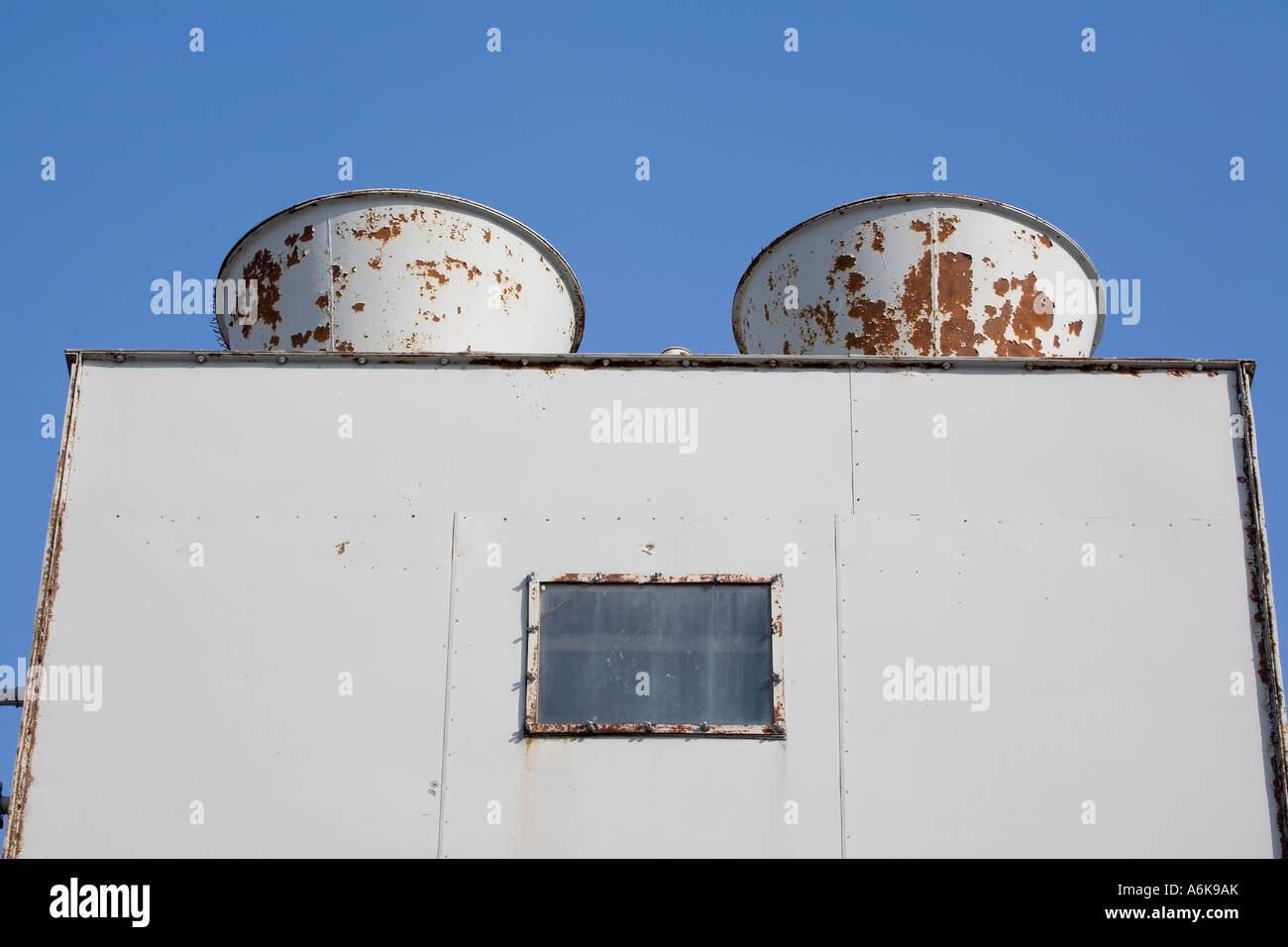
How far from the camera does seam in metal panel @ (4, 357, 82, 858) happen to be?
8336 millimetres

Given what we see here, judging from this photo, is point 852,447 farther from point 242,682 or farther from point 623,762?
point 242,682

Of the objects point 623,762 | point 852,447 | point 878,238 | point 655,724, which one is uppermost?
point 878,238

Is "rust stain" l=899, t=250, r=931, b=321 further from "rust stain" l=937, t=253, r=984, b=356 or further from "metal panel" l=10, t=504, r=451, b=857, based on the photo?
"metal panel" l=10, t=504, r=451, b=857

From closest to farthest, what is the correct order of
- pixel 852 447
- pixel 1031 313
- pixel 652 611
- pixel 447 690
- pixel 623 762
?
1. pixel 623 762
2. pixel 447 690
3. pixel 652 611
4. pixel 852 447
5. pixel 1031 313

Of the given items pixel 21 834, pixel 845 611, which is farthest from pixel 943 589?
pixel 21 834

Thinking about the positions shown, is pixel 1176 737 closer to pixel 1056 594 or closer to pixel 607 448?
pixel 1056 594

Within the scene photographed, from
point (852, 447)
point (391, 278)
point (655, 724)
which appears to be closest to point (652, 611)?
point (655, 724)

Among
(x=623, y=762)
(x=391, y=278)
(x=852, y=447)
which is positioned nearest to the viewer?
(x=623, y=762)

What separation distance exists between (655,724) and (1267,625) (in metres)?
3.56

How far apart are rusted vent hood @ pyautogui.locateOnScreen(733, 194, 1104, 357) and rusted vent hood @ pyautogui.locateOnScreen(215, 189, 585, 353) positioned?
201cm

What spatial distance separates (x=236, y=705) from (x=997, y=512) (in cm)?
450

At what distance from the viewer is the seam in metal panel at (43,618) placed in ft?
27.3

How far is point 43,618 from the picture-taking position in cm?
877

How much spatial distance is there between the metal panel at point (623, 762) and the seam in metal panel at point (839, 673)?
0.03 meters
